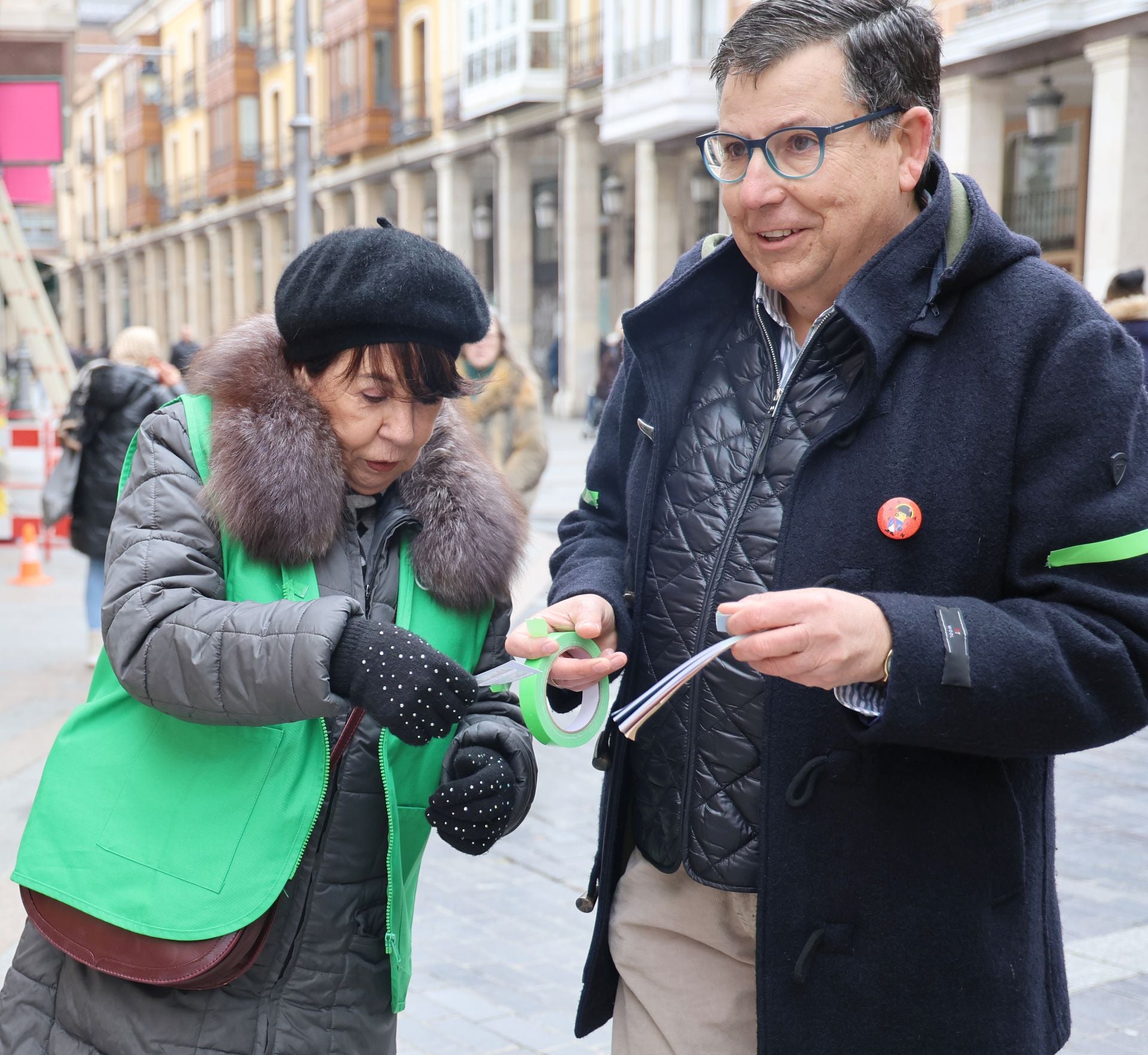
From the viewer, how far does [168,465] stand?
2.25 metres

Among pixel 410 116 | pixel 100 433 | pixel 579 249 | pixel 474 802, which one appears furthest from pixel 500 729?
pixel 410 116

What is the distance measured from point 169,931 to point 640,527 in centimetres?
96

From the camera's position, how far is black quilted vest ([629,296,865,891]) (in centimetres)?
211

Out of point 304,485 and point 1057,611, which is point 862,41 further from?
point 304,485

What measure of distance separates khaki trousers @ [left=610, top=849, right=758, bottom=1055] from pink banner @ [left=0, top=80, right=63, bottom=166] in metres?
13.4

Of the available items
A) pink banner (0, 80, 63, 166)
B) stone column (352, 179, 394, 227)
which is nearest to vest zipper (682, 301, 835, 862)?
pink banner (0, 80, 63, 166)

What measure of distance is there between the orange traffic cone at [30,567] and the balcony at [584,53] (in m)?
20.1

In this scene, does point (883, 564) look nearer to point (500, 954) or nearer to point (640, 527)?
point (640, 527)

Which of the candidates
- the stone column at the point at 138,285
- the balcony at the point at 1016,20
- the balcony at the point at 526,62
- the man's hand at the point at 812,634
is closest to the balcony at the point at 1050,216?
the balcony at the point at 1016,20

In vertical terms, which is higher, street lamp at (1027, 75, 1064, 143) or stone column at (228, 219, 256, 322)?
street lamp at (1027, 75, 1064, 143)

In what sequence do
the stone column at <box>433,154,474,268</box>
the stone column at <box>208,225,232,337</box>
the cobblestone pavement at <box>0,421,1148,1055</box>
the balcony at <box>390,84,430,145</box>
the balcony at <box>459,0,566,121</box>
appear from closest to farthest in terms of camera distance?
the cobblestone pavement at <box>0,421,1148,1055</box>, the balcony at <box>459,0,566,121</box>, the stone column at <box>433,154,474,268</box>, the balcony at <box>390,84,430,145</box>, the stone column at <box>208,225,232,337</box>

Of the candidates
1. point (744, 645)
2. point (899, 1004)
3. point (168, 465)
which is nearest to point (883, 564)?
point (744, 645)

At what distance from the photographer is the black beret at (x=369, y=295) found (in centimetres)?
226

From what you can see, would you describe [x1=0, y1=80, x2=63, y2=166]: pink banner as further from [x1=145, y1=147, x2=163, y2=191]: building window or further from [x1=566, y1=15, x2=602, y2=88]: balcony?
[x1=145, y1=147, x2=163, y2=191]: building window
